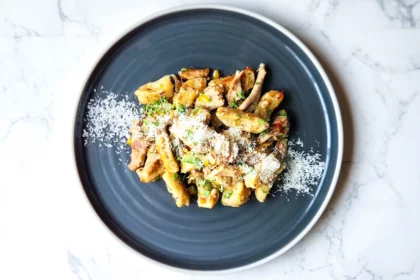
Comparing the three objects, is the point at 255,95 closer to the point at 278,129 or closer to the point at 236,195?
the point at 278,129

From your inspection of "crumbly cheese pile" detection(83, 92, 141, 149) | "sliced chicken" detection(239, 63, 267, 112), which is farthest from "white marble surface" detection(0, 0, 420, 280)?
"sliced chicken" detection(239, 63, 267, 112)

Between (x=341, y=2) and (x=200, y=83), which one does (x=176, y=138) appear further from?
(x=341, y=2)

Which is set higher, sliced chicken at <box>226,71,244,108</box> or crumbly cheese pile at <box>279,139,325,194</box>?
sliced chicken at <box>226,71,244,108</box>

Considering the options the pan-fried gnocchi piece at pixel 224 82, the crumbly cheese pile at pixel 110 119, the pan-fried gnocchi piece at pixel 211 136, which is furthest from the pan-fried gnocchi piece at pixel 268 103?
the crumbly cheese pile at pixel 110 119

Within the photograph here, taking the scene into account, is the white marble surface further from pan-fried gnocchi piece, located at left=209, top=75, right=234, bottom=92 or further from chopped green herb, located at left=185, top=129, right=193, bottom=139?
chopped green herb, located at left=185, top=129, right=193, bottom=139

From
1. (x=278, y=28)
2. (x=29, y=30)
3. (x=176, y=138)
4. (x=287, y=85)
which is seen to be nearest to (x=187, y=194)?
(x=176, y=138)

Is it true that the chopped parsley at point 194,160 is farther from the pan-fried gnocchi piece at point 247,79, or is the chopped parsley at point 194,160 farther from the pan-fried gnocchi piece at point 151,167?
the pan-fried gnocchi piece at point 247,79

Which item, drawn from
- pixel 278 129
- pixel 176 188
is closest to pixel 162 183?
pixel 176 188
